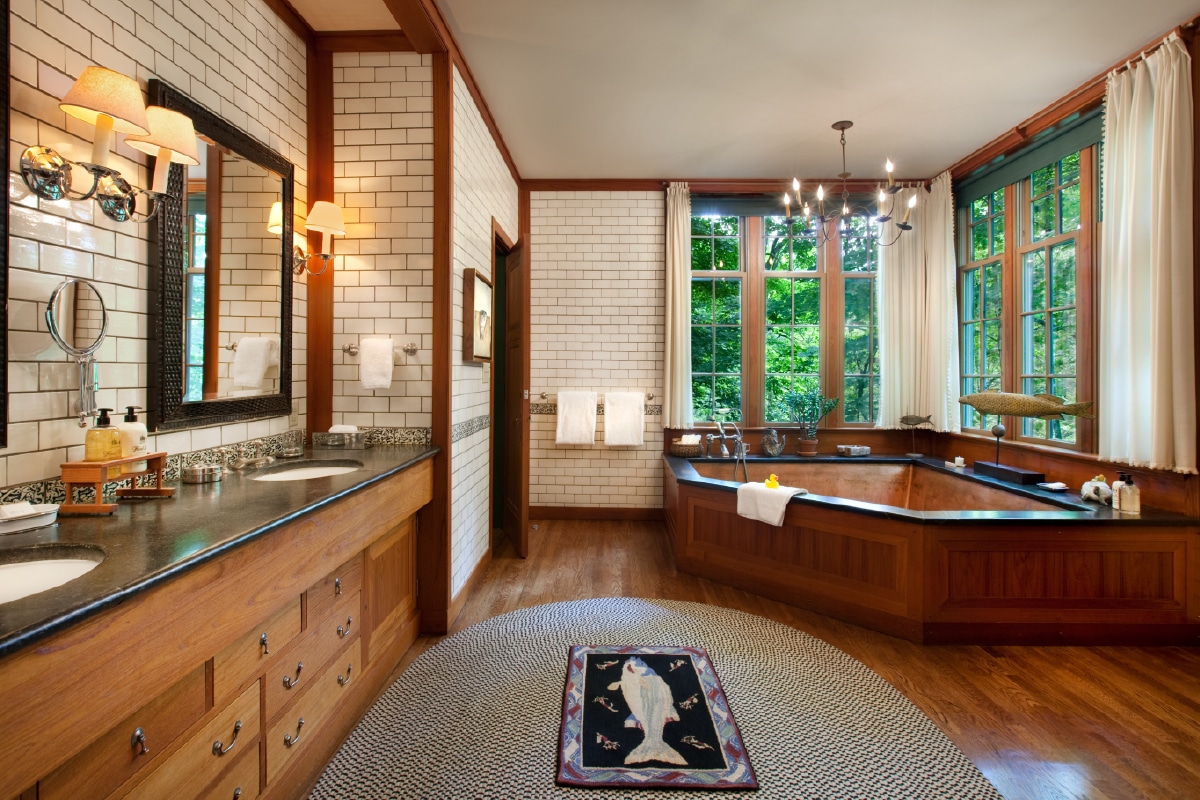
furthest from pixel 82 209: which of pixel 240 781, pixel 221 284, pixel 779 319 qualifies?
pixel 779 319

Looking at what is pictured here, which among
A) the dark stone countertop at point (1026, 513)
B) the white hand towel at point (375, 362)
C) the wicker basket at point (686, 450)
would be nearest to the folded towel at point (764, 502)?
the dark stone countertop at point (1026, 513)

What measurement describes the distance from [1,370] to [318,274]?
1.53 metres

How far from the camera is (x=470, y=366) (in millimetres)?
3305

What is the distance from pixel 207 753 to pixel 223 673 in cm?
17

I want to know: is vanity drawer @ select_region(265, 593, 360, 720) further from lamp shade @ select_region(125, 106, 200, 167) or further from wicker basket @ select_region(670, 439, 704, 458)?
wicker basket @ select_region(670, 439, 704, 458)

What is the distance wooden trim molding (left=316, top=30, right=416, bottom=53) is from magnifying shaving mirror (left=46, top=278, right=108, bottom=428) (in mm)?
1863

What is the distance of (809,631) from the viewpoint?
2.81m

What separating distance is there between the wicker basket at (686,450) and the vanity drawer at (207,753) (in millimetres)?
3619

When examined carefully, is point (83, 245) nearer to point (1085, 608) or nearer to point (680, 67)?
point (680, 67)

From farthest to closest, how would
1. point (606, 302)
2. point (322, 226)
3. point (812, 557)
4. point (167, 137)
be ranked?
point (606, 302) < point (812, 557) < point (322, 226) < point (167, 137)

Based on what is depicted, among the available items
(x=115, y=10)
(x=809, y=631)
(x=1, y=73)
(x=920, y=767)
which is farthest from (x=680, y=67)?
(x=920, y=767)

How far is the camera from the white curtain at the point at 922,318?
4.50 meters

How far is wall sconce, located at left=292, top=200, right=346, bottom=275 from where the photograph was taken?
2514mm

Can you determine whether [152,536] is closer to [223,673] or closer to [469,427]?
[223,673]
